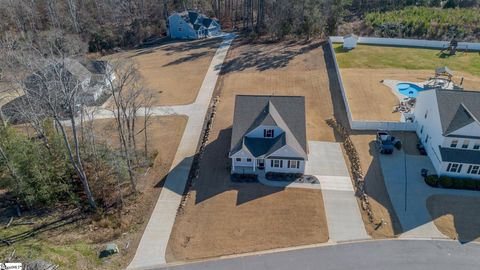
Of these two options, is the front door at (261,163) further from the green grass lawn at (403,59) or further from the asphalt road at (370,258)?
the green grass lawn at (403,59)

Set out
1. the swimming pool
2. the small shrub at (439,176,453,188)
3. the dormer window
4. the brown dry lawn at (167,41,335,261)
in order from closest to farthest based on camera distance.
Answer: the brown dry lawn at (167,41,335,261), the small shrub at (439,176,453,188), the dormer window, the swimming pool

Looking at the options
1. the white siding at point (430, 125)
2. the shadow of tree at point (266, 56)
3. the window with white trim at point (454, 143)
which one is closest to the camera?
the window with white trim at point (454, 143)

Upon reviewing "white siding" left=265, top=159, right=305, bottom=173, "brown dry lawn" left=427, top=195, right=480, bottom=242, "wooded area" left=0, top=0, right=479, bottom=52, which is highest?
"wooded area" left=0, top=0, right=479, bottom=52

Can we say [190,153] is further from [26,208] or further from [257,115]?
[26,208]

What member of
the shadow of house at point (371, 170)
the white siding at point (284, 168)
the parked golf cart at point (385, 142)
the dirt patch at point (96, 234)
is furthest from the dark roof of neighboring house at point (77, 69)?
the parked golf cart at point (385, 142)

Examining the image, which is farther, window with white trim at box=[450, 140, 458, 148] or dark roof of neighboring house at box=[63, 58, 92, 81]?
dark roof of neighboring house at box=[63, 58, 92, 81]

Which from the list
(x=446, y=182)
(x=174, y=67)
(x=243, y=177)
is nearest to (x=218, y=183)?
(x=243, y=177)

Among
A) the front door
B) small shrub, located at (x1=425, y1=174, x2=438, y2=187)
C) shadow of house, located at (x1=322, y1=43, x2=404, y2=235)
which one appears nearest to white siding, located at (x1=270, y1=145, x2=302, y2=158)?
the front door

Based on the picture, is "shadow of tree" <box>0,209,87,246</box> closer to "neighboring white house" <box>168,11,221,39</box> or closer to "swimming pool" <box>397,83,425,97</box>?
"swimming pool" <box>397,83,425,97</box>
